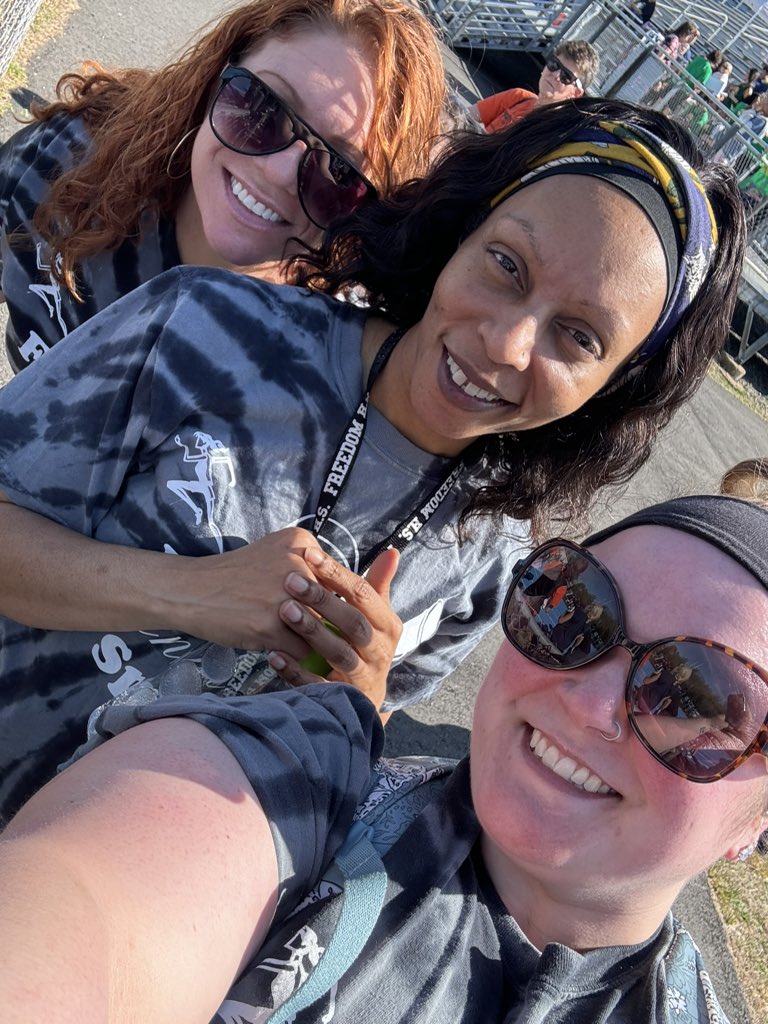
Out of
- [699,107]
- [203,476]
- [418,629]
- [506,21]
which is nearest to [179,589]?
[203,476]

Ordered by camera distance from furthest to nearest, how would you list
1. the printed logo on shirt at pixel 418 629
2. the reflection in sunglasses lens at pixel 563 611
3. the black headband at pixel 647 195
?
the printed logo on shirt at pixel 418 629
the black headband at pixel 647 195
the reflection in sunglasses lens at pixel 563 611

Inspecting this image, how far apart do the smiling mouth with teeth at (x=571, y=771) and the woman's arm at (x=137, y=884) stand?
44 centimetres

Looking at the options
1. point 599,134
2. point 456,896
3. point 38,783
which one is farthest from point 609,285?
point 38,783

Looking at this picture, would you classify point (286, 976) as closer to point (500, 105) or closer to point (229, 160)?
point (229, 160)

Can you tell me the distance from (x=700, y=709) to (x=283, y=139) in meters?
1.63

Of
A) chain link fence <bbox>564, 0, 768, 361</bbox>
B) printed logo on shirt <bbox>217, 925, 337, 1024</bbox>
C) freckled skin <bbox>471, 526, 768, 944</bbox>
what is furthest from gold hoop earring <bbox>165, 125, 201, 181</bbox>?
chain link fence <bbox>564, 0, 768, 361</bbox>

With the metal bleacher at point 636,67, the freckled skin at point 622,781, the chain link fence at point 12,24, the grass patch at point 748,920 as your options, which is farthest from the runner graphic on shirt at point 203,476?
the metal bleacher at point 636,67

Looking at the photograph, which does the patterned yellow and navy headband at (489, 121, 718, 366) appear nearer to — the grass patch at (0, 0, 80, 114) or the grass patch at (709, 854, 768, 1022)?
the grass patch at (709, 854, 768, 1022)

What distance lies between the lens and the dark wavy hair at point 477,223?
1.83 metres

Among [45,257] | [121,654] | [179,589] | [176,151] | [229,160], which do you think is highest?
[229,160]

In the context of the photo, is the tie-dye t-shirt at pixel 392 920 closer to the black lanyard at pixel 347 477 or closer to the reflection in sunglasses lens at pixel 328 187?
the black lanyard at pixel 347 477

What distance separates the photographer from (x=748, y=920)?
4.16m

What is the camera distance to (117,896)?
1.02 metres

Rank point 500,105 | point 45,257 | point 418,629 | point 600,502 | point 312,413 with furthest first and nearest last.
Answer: point 500,105 → point 600,502 → point 45,257 → point 418,629 → point 312,413
